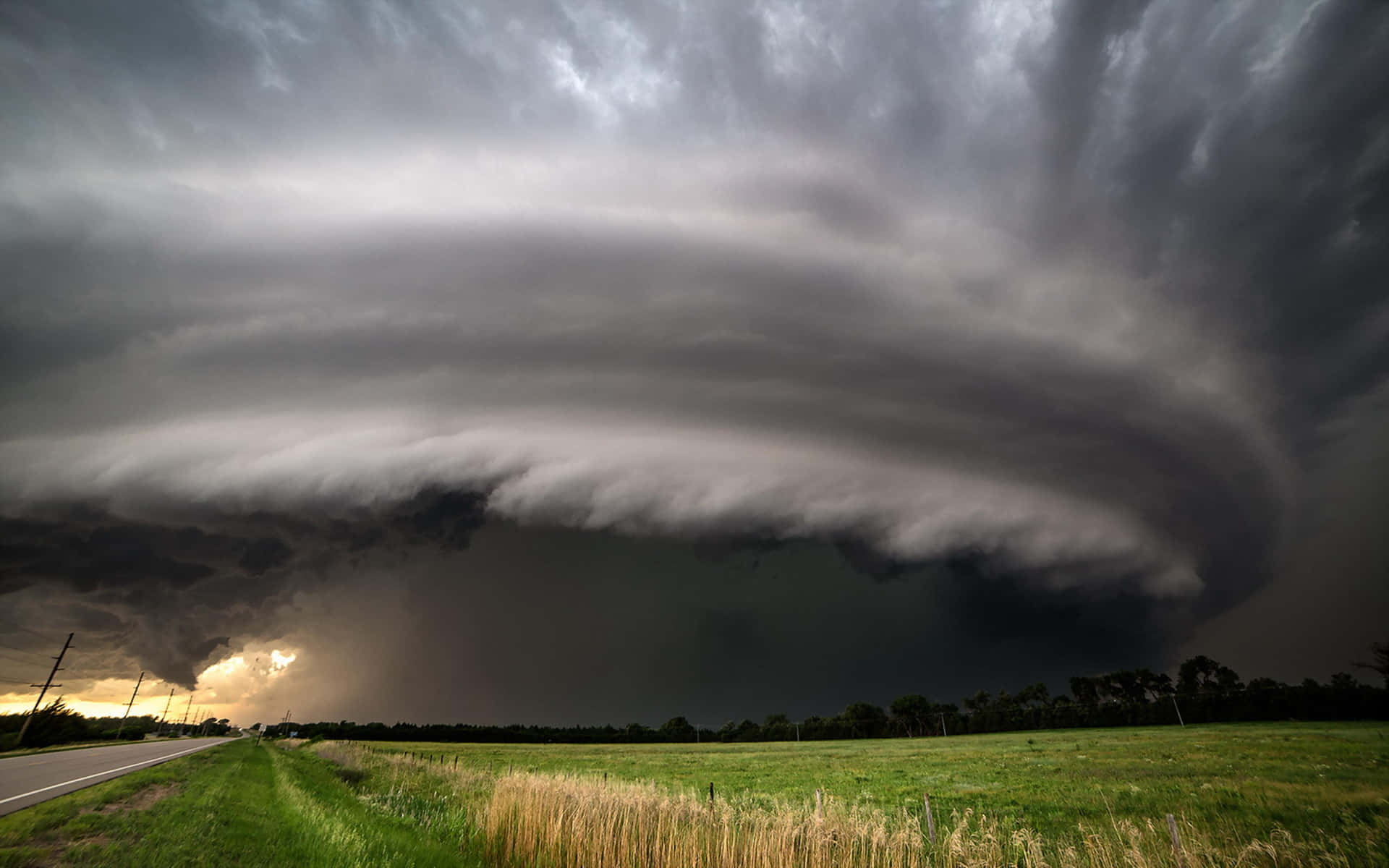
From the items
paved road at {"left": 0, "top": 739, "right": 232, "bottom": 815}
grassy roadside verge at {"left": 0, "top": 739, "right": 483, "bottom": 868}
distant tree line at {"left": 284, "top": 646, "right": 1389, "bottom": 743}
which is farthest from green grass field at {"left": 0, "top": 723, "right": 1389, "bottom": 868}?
distant tree line at {"left": 284, "top": 646, "right": 1389, "bottom": 743}

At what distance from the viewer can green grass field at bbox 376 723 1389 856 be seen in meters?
19.0

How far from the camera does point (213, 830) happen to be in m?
15.4

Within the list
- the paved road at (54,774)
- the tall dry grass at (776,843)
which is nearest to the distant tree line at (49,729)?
the paved road at (54,774)

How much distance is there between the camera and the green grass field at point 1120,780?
19016mm

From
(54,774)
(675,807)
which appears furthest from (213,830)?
(54,774)

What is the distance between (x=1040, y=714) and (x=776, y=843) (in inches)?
6310

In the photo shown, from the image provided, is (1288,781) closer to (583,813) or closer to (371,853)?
(583,813)

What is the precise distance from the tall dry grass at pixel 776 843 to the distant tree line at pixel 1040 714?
122 meters

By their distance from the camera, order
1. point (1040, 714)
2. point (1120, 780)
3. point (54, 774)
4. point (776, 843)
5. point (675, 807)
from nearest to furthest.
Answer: point (776, 843) < point (675, 807) < point (54, 774) < point (1120, 780) < point (1040, 714)

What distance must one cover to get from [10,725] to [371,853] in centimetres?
7327

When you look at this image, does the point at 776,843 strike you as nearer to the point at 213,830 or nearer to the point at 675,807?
the point at 675,807

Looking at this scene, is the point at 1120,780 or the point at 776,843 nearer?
the point at 776,843

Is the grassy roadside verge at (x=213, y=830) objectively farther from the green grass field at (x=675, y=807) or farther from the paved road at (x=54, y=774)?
the paved road at (x=54, y=774)

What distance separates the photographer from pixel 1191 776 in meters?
28.3
